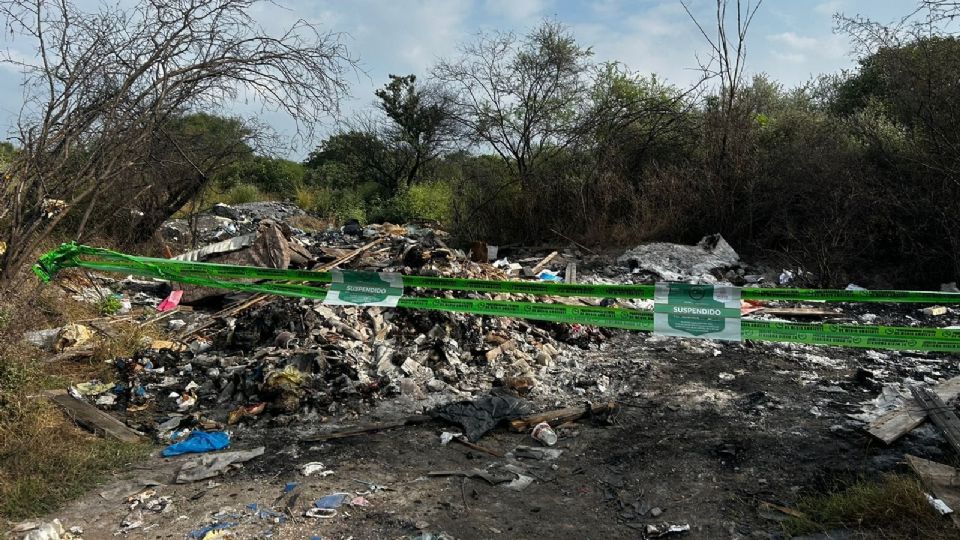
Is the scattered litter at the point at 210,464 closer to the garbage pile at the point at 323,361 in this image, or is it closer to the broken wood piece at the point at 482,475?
the garbage pile at the point at 323,361

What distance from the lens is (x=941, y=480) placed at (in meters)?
3.22

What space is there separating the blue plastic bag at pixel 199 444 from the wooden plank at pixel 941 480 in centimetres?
451

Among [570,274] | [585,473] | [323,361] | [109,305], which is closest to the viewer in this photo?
[585,473]

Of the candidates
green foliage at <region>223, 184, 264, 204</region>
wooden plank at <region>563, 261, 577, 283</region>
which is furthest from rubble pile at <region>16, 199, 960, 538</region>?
green foliage at <region>223, 184, 264, 204</region>

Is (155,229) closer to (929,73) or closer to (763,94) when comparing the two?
(929,73)

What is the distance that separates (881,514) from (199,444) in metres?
4.38

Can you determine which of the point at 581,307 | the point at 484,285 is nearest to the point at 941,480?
the point at 581,307

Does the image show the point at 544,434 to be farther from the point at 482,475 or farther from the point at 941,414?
the point at 941,414

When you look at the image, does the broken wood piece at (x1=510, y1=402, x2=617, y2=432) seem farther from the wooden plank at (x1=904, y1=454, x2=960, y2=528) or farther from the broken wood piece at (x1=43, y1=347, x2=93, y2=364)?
the broken wood piece at (x1=43, y1=347, x2=93, y2=364)

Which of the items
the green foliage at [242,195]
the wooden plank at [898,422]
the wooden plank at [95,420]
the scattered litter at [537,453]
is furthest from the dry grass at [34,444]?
the green foliage at [242,195]

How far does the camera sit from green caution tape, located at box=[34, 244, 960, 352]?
3891mm

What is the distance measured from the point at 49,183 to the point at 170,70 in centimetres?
143

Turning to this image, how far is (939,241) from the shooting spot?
9680 mm

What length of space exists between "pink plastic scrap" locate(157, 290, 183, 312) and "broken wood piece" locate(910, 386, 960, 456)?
28.3 ft
